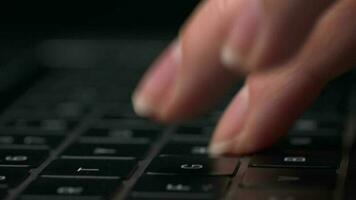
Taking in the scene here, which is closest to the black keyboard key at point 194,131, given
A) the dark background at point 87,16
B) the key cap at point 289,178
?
the key cap at point 289,178

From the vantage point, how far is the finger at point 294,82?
1.48 ft

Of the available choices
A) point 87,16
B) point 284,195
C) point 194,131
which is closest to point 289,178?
point 284,195

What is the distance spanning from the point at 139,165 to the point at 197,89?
5 cm

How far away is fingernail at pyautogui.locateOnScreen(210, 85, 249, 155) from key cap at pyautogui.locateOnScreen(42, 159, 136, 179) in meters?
0.05

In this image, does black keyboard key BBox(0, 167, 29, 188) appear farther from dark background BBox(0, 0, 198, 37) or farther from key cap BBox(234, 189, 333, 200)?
dark background BBox(0, 0, 198, 37)

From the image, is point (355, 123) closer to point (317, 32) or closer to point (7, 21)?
point (317, 32)

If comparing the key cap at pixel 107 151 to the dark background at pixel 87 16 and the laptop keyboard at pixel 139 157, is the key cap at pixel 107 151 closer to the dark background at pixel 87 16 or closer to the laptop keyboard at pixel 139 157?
the laptop keyboard at pixel 139 157

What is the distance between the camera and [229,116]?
484mm

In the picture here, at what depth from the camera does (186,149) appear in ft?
1.69

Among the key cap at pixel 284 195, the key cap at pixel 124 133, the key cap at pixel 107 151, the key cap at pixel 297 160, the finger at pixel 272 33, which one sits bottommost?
the key cap at pixel 284 195

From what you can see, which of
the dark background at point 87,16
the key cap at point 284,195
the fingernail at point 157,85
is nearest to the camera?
the key cap at point 284,195

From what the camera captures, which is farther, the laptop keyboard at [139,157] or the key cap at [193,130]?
the key cap at [193,130]

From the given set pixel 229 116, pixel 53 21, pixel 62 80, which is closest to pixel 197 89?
pixel 229 116

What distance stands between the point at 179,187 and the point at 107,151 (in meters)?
0.09
